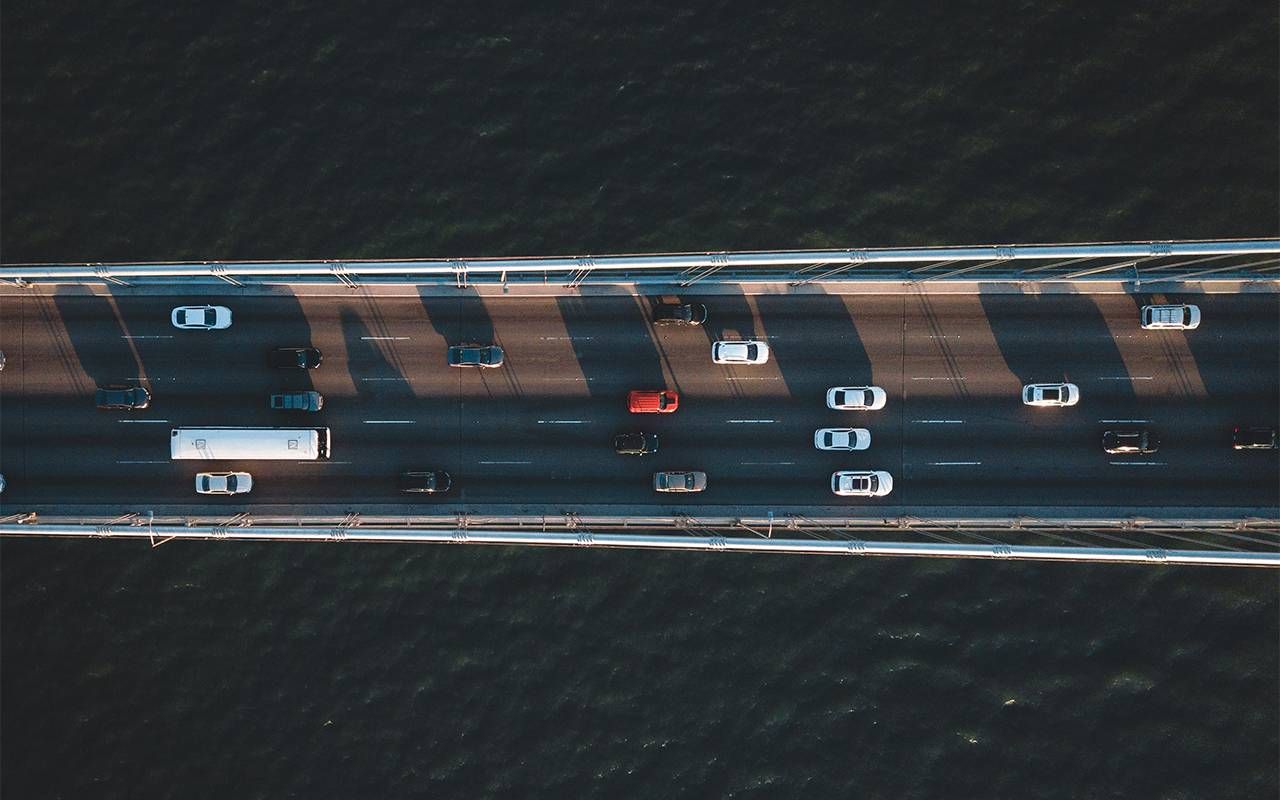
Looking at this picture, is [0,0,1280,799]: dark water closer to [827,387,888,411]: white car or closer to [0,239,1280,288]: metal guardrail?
[0,239,1280,288]: metal guardrail

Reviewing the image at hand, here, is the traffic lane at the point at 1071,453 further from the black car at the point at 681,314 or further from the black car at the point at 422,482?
the black car at the point at 422,482

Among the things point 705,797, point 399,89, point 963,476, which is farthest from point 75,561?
point 963,476

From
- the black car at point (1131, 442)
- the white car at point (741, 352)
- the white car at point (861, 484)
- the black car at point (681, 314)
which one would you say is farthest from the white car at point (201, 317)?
the black car at point (1131, 442)

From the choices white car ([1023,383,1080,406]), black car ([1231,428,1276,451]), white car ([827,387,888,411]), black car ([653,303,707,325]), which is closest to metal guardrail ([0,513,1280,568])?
black car ([1231,428,1276,451])

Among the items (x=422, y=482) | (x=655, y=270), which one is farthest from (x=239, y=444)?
(x=655, y=270)

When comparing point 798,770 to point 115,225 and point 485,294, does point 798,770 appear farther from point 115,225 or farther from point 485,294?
point 115,225
